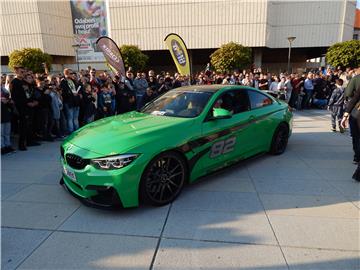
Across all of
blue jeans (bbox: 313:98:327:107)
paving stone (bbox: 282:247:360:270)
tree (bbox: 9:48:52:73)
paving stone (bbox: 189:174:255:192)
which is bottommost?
paving stone (bbox: 282:247:360:270)

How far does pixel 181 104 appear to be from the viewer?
14.3ft

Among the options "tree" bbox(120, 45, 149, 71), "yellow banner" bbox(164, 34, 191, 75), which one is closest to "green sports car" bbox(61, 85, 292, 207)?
"yellow banner" bbox(164, 34, 191, 75)

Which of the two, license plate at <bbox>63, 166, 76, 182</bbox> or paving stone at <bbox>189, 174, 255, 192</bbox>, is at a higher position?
license plate at <bbox>63, 166, 76, 182</bbox>

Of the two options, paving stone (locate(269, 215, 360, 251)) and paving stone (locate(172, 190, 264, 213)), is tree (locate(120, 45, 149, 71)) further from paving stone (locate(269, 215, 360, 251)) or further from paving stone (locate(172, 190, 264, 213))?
paving stone (locate(269, 215, 360, 251))

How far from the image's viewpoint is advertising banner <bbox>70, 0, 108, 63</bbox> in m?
41.5

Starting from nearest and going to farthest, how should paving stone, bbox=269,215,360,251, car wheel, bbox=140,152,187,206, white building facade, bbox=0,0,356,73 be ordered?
1. paving stone, bbox=269,215,360,251
2. car wheel, bbox=140,152,187,206
3. white building facade, bbox=0,0,356,73

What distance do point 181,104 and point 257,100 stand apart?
161cm

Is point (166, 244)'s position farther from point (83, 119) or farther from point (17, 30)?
point (17, 30)

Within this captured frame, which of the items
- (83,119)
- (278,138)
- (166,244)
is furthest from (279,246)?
(83,119)

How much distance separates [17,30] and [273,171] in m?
43.0

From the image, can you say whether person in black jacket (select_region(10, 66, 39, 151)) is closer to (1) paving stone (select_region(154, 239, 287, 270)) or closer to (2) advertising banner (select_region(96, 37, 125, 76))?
(2) advertising banner (select_region(96, 37, 125, 76))

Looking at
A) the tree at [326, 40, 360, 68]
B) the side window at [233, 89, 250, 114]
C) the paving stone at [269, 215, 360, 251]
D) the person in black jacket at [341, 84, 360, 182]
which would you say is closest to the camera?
the paving stone at [269, 215, 360, 251]

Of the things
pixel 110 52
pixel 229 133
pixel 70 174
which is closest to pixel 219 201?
pixel 229 133

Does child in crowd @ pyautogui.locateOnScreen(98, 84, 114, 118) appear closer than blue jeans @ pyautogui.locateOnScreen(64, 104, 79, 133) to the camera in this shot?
No
